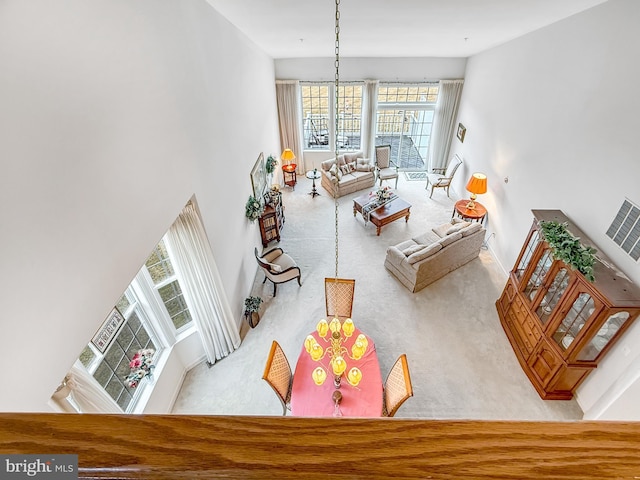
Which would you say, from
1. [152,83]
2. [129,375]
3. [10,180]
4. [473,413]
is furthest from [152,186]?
[473,413]

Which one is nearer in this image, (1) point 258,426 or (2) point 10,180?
(1) point 258,426

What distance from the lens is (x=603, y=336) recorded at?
333 centimetres

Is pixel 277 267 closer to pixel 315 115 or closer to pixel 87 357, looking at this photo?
pixel 87 357

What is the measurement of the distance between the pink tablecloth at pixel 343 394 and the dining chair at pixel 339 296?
752 mm

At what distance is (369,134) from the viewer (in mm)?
8992

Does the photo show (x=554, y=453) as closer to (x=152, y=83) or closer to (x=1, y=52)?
(x=1, y=52)

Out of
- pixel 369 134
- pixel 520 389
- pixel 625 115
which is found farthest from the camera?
pixel 369 134

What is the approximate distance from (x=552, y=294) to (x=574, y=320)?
16.0 inches

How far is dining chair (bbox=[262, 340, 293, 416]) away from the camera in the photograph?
3216mm

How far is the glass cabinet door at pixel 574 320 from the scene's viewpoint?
3234 millimetres

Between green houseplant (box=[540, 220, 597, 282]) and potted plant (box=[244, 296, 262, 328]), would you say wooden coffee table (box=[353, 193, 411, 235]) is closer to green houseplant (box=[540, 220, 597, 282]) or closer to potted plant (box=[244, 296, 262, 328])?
potted plant (box=[244, 296, 262, 328])

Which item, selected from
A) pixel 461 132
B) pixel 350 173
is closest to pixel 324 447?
pixel 350 173

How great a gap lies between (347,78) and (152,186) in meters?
7.22

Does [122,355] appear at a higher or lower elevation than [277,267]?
higher
